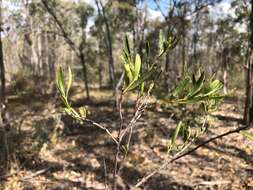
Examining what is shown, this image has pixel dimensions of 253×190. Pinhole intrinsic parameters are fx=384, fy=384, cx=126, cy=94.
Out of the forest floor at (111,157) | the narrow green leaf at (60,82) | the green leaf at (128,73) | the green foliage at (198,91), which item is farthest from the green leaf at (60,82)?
the forest floor at (111,157)

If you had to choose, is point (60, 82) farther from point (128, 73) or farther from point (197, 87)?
point (197, 87)

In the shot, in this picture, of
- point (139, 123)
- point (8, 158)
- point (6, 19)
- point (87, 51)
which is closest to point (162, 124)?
point (139, 123)

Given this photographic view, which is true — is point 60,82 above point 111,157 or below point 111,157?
above

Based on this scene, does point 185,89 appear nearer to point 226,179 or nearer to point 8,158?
point 226,179

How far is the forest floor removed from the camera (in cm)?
721

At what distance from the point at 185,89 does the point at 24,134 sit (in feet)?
27.3

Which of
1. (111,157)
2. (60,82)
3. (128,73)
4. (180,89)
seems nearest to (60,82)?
(60,82)

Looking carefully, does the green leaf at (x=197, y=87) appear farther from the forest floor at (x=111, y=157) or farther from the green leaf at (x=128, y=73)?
the forest floor at (x=111, y=157)

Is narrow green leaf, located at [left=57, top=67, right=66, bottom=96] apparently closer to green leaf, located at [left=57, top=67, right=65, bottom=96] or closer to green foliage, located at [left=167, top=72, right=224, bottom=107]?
green leaf, located at [left=57, top=67, right=65, bottom=96]

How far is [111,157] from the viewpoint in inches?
335

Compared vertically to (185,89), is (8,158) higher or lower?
lower

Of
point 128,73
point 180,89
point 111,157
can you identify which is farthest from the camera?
point 111,157

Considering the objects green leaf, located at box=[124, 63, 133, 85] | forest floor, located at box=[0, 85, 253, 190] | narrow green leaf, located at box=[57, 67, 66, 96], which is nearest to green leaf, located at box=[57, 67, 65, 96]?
narrow green leaf, located at box=[57, 67, 66, 96]

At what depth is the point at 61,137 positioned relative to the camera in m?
10.1
